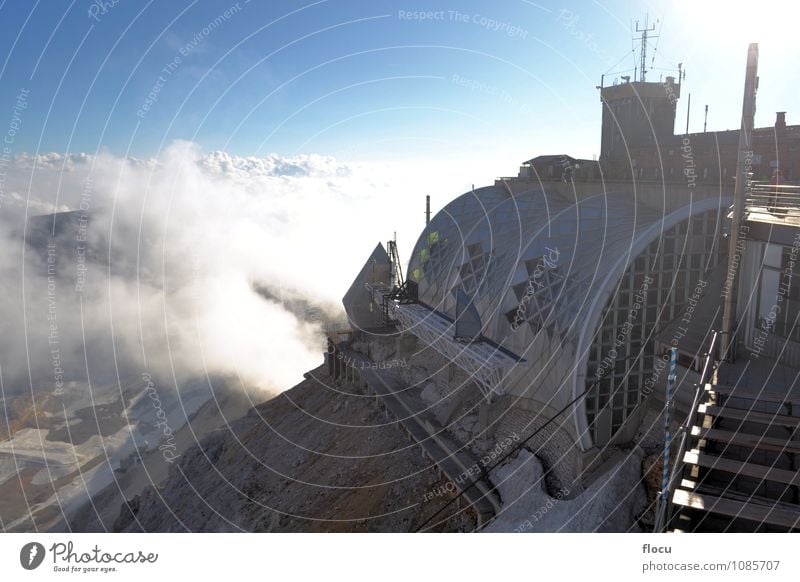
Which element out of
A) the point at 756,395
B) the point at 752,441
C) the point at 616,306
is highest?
the point at 756,395

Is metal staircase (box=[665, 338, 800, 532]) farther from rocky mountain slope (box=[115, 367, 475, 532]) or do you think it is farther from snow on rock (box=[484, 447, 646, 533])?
rocky mountain slope (box=[115, 367, 475, 532])

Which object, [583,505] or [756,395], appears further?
[583,505]

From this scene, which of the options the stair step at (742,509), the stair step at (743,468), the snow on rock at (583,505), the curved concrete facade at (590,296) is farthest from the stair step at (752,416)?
the curved concrete facade at (590,296)

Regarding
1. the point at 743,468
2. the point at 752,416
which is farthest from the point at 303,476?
the point at 743,468

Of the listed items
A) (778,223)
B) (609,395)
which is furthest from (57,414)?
(778,223)

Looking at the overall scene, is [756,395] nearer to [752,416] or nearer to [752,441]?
[752,416]

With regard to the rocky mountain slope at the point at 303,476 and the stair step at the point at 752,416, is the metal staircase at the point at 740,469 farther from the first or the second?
the rocky mountain slope at the point at 303,476
